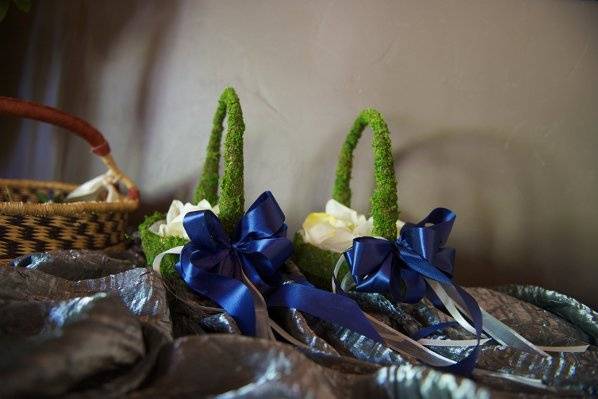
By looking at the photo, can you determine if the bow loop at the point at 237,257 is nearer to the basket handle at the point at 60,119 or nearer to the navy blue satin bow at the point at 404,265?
the navy blue satin bow at the point at 404,265

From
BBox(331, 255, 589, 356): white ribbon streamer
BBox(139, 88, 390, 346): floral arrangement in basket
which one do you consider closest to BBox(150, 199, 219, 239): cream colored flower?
BBox(139, 88, 390, 346): floral arrangement in basket

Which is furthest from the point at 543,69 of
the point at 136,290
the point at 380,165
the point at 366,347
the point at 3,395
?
the point at 3,395

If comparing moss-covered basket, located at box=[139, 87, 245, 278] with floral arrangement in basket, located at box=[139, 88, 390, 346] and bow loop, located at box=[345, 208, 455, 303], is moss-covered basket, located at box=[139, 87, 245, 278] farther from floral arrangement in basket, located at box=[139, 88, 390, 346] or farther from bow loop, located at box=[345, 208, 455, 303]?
bow loop, located at box=[345, 208, 455, 303]

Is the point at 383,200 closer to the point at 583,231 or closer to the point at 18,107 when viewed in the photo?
the point at 583,231

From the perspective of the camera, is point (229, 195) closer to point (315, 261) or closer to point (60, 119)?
point (315, 261)

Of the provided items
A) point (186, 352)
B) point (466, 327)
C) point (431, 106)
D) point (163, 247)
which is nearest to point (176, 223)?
point (163, 247)

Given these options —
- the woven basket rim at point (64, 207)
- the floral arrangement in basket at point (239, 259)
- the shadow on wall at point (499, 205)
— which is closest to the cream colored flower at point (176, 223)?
the floral arrangement in basket at point (239, 259)
